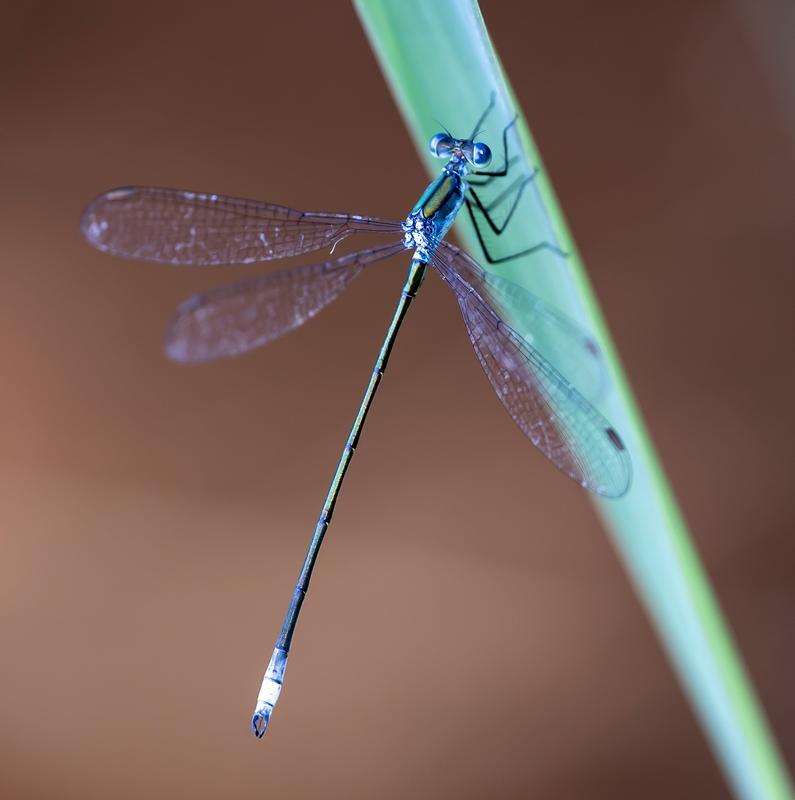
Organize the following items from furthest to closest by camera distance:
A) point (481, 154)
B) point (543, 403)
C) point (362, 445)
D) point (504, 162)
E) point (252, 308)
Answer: point (362, 445)
point (252, 308)
point (543, 403)
point (481, 154)
point (504, 162)

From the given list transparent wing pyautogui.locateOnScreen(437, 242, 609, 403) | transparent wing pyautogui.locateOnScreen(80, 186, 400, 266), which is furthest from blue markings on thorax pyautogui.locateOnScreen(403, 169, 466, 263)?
transparent wing pyautogui.locateOnScreen(437, 242, 609, 403)

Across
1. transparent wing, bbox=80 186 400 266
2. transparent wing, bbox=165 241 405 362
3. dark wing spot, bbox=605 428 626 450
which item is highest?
transparent wing, bbox=80 186 400 266

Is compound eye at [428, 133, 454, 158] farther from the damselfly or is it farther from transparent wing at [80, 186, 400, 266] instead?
transparent wing at [80, 186, 400, 266]

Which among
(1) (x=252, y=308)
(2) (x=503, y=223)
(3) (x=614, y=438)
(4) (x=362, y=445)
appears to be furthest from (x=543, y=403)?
(4) (x=362, y=445)

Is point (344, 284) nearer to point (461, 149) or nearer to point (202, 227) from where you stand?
point (202, 227)

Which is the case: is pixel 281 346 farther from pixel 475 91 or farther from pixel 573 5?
pixel 475 91

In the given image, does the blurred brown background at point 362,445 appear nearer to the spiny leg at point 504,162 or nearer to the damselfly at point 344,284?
the damselfly at point 344,284
